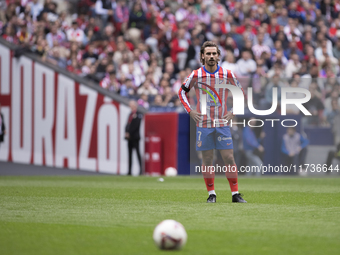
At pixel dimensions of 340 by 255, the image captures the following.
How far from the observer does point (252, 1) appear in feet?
78.3

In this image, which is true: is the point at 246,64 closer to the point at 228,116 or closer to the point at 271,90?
the point at 271,90

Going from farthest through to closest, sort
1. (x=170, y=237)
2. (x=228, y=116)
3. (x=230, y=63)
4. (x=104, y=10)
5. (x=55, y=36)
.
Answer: (x=104, y=10) → (x=55, y=36) → (x=230, y=63) → (x=228, y=116) → (x=170, y=237)

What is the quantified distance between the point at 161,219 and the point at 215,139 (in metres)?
2.26

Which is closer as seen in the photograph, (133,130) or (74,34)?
(133,130)

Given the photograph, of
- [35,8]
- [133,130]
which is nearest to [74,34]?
[35,8]

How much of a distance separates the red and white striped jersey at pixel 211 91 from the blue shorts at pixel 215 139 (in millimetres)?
75

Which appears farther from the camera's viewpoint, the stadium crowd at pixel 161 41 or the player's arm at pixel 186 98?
the stadium crowd at pixel 161 41

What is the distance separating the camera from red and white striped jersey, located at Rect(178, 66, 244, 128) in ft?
28.9

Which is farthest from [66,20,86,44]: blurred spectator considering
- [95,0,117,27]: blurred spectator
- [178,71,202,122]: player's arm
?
[178,71,202,122]: player's arm

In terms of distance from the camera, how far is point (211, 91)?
29.2 ft

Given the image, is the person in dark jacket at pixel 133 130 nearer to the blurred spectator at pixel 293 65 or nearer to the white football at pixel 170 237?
the blurred spectator at pixel 293 65

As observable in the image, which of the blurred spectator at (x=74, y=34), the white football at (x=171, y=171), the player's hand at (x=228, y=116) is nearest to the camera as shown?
the player's hand at (x=228, y=116)

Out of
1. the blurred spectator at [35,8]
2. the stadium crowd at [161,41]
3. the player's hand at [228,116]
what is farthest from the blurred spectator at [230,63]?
the player's hand at [228,116]

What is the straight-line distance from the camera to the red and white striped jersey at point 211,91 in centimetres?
881
